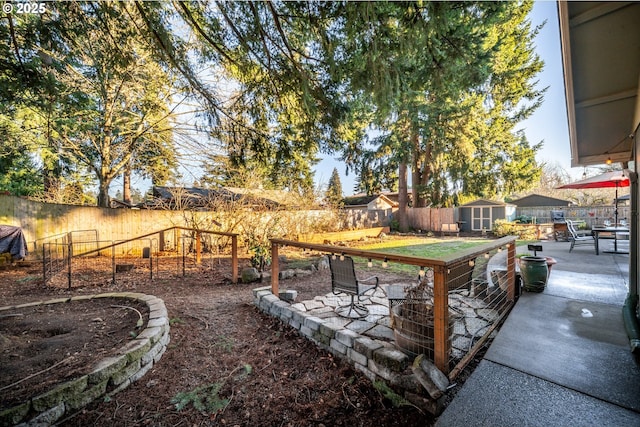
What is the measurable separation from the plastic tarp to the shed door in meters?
18.0

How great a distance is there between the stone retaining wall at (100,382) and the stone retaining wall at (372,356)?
1.52m

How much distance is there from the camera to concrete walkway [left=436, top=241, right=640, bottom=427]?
173 cm

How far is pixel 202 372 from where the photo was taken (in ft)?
8.50

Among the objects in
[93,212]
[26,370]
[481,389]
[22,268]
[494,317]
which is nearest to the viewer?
[481,389]

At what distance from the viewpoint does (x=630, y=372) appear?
2.05 metres

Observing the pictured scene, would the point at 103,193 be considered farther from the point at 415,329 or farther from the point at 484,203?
the point at 484,203

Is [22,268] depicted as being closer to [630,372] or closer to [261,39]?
[261,39]

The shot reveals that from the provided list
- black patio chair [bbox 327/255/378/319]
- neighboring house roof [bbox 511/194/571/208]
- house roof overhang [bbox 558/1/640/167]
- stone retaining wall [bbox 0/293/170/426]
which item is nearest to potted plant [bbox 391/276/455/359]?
black patio chair [bbox 327/255/378/319]

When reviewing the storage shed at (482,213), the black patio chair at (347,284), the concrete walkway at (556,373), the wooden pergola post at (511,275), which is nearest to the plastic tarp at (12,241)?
the black patio chair at (347,284)

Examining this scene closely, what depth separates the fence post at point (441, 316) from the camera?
2.04 m

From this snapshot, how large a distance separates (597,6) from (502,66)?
1157 centimetres

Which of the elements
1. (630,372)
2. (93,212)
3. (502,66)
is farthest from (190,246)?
(502,66)

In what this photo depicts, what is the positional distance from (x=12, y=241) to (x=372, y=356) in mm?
8134

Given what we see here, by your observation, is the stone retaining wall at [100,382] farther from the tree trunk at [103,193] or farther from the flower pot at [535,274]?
the tree trunk at [103,193]
